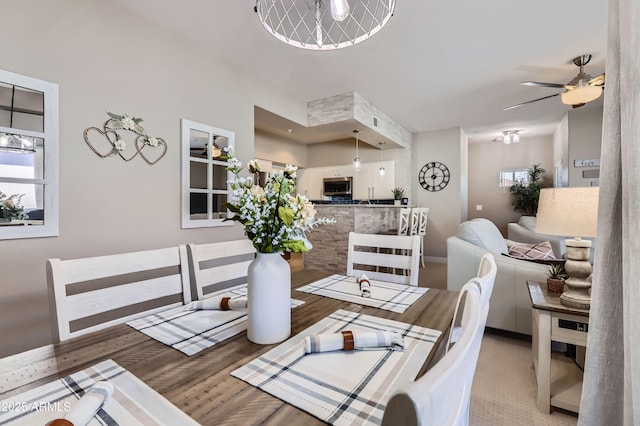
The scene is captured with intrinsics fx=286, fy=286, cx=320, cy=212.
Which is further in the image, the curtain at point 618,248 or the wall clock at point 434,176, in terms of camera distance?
the wall clock at point 434,176

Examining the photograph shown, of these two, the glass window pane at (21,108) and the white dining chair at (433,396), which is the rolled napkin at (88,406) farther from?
the glass window pane at (21,108)

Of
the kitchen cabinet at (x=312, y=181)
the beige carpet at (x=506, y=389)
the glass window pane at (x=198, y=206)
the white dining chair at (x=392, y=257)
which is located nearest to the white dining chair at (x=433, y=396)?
the white dining chair at (x=392, y=257)

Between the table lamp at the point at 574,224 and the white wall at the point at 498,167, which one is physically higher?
the white wall at the point at 498,167

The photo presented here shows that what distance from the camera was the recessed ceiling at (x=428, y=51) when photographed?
228 centimetres

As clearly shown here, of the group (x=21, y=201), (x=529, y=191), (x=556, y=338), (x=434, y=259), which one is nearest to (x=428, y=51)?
(x=556, y=338)

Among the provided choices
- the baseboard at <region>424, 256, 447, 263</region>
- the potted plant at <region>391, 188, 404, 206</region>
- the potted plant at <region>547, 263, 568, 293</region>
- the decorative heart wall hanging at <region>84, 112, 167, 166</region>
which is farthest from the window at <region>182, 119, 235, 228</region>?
the baseboard at <region>424, 256, 447, 263</region>

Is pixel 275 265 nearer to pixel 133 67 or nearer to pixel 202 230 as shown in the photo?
pixel 202 230

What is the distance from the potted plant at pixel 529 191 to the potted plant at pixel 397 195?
115 inches

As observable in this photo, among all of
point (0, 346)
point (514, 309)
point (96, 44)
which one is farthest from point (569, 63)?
point (0, 346)

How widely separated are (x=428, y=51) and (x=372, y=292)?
262 cm

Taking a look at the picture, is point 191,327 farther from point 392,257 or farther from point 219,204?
point 219,204

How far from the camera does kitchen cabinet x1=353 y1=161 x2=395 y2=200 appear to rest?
6.14m

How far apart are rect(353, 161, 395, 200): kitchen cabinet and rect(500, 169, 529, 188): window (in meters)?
3.10

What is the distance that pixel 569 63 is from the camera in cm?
318
